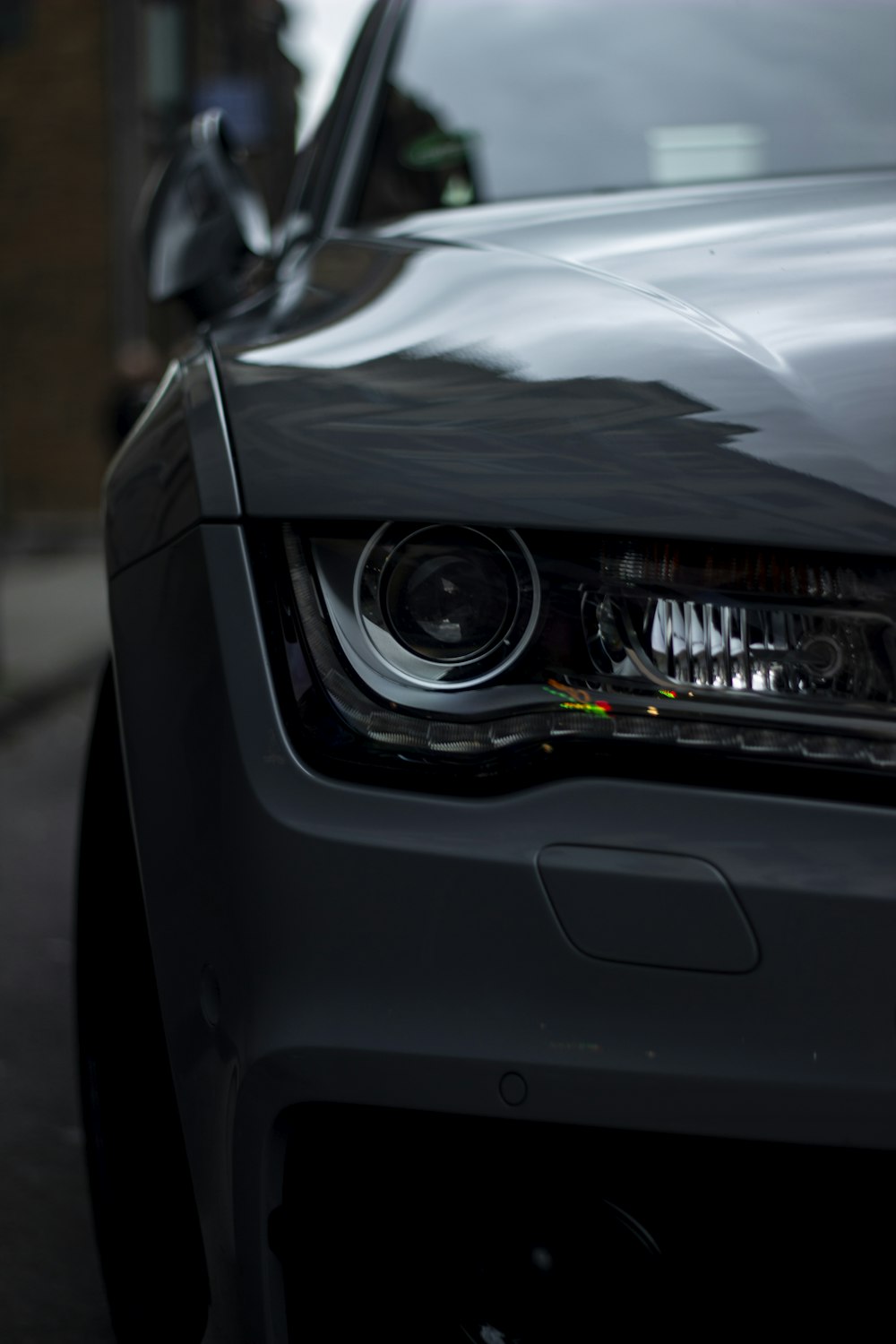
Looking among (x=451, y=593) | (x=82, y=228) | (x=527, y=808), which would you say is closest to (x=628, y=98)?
(x=451, y=593)

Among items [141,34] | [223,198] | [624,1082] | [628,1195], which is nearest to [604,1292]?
[628,1195]

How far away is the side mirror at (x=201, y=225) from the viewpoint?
2596 mm

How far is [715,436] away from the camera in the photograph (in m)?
1.31

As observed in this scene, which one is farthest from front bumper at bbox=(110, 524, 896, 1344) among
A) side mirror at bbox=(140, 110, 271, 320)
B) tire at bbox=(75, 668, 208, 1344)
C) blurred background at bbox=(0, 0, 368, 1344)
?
blurred background at bbox=(0, 0, 368, 1344)

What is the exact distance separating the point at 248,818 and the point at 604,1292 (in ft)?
1.54

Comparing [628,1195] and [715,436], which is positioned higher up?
[715,436]

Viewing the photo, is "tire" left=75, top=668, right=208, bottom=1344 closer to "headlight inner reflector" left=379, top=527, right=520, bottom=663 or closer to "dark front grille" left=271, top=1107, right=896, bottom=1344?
"dark front grille" left=271, top=1107, right=896, bottom=1344

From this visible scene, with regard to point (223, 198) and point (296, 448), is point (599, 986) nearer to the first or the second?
point (296, 448)

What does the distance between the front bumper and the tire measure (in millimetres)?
298

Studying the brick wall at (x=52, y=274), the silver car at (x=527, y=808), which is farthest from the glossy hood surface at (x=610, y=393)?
the brick wall at (x=52, y=274)

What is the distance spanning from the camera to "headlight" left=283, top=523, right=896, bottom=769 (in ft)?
4.11

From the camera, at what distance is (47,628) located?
367 inches

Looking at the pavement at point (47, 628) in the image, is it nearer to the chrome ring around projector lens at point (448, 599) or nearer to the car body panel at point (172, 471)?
the car body panel at point (172, 471)

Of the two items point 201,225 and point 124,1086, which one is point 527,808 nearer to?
point 124,1086
